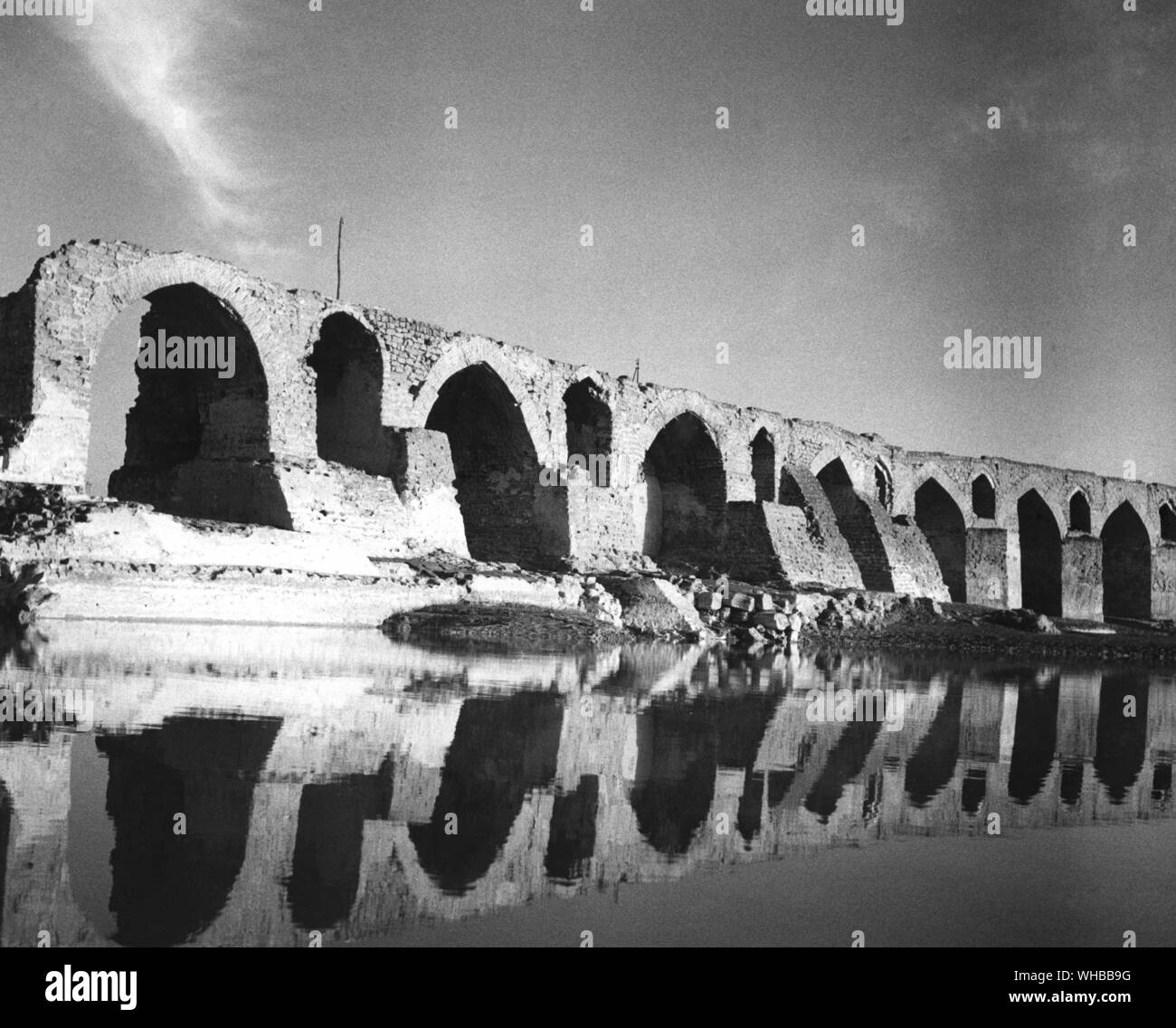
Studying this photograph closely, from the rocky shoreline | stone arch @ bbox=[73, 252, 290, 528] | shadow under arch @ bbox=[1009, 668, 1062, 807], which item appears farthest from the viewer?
stone arch @ bbox=[73, 252, 290, 528]

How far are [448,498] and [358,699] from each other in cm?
1192

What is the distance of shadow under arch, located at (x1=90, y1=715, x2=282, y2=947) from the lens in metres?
3.04

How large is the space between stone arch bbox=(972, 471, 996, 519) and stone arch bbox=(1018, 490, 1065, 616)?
133 cm

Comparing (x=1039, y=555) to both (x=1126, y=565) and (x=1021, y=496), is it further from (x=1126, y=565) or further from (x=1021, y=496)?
(x=1126, y=565)

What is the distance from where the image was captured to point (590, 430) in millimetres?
24016

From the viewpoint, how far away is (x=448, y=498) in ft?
62.4

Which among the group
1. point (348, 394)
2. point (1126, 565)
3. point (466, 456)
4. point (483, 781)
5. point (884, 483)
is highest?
point (348, 394)

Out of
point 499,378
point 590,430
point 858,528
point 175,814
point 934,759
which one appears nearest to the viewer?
point 175,814

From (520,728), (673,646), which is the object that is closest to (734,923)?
(520,728)

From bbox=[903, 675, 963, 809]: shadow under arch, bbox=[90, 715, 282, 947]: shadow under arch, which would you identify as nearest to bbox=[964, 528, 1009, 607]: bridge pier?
bbox=[903, 675, 963, 809]: shadow under arch

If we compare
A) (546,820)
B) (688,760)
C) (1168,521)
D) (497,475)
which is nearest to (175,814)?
(546,820)

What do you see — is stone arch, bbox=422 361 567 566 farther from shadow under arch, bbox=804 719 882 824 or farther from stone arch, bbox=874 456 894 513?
shadow under arch, bbox=804 719 882 824

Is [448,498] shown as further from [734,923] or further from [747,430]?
[734,923]

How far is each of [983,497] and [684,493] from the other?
488 inches
